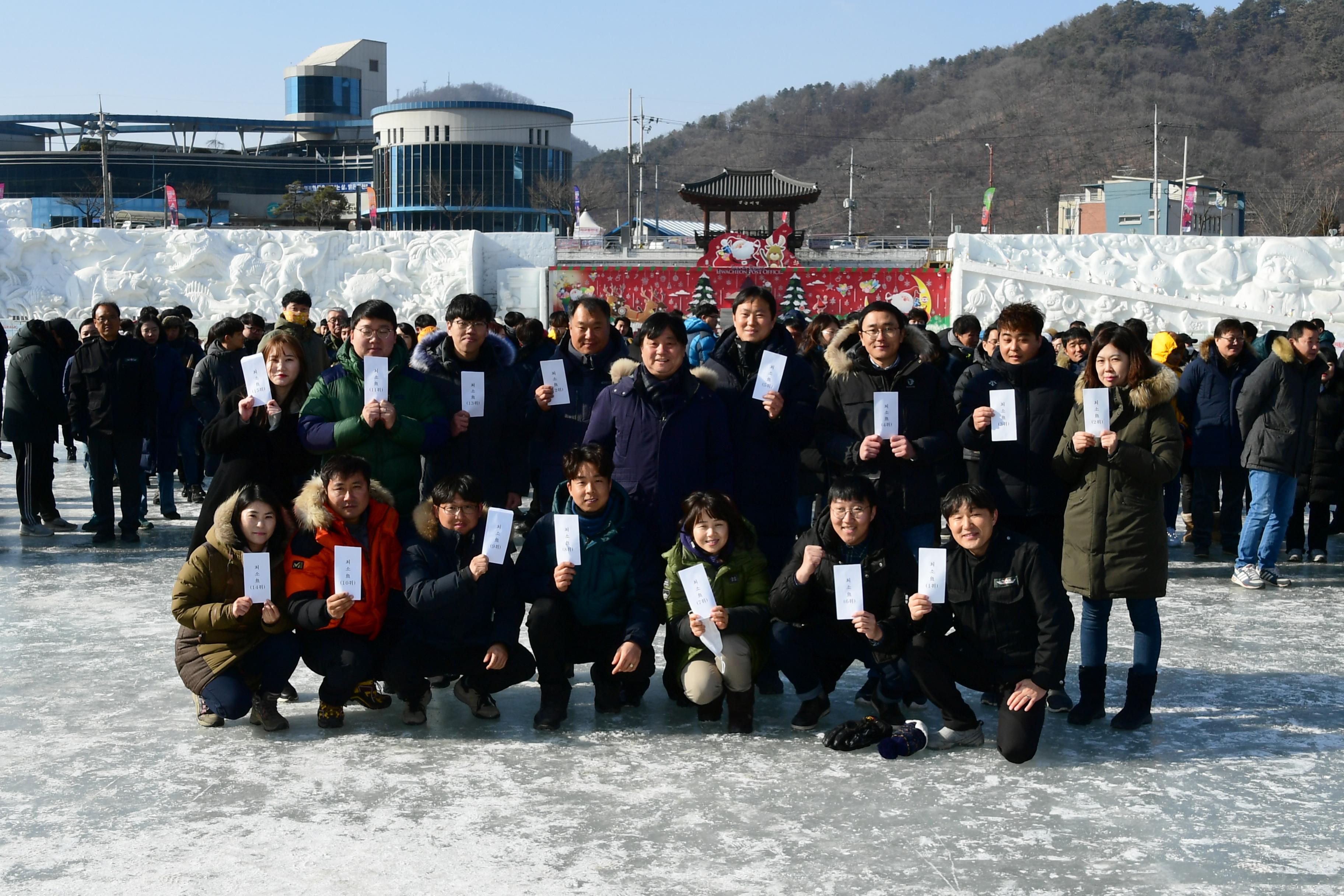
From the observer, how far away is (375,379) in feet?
14.2

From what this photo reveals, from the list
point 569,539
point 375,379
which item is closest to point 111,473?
point 375,379

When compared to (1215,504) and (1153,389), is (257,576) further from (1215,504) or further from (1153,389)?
(1215,504)

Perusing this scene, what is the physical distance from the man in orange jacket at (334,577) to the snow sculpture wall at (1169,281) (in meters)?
18.8

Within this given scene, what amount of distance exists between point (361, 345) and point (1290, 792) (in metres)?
3.44

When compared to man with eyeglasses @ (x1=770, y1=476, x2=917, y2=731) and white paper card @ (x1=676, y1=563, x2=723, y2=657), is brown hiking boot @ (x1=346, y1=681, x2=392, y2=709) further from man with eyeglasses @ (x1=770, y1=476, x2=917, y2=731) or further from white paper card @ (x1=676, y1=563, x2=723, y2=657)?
man with eyeglasses @ (x1=770, y1=476, x2=917, y2=731)

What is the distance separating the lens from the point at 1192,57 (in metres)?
74.8

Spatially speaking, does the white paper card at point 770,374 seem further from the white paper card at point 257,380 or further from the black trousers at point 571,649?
the white paper card at point 257,380

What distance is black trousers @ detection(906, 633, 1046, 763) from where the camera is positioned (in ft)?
12.5

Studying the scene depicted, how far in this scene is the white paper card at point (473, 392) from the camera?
4.71 m

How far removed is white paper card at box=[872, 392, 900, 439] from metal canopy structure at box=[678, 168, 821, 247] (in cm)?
2747

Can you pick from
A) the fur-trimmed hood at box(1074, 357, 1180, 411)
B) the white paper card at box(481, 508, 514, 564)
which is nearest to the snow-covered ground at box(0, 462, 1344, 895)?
the white paper card at box(481, 508, 514, 564)

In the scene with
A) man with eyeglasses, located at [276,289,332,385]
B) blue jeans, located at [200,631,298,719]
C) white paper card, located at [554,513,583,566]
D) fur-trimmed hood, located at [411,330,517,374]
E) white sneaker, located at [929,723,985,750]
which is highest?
man with eyeglasses, located at [276,289,332,385]

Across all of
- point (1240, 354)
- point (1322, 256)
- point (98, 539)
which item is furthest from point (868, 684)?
point (1322, 256)

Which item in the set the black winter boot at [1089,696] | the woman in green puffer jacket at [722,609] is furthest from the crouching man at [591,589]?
the black winter boot at [1089,696]
